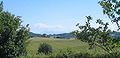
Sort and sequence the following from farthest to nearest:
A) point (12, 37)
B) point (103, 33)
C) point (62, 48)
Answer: point (62, 48) → point (12, 37) → point (103, 33)

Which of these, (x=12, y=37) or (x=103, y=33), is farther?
(x=12, y=37)

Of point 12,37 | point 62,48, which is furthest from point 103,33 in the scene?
point 62,48

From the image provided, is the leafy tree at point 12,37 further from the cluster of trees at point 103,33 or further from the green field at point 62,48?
the cluster of trees at point 103,33

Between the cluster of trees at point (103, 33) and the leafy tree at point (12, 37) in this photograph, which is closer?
the cluster of trees at point (103, 33)

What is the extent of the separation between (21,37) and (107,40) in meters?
19.4

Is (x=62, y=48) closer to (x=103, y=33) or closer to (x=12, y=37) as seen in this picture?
(x=12, y=37)

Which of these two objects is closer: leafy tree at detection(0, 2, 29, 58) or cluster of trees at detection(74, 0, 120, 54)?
cluster of trees at detection(74, 0, 120, 54)

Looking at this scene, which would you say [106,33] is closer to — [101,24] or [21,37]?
[101,24]

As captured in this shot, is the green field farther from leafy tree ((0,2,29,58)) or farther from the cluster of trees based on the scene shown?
the cluster of trees

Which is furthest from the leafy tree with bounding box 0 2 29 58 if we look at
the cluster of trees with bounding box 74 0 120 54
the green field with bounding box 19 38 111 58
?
the cluster of trees with bounding box 74 0 120 54

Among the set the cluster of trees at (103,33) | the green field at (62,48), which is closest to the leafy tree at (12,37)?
the green field at (62,48)

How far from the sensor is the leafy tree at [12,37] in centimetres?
2891

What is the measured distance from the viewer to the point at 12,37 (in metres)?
28.8

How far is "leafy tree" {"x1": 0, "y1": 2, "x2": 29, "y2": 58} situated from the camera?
94.8 feet
